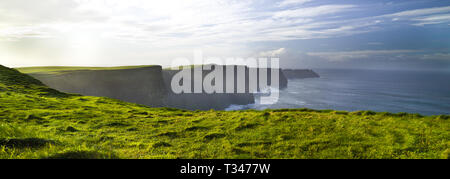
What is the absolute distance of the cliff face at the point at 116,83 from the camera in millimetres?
74500

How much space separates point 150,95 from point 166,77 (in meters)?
36.8

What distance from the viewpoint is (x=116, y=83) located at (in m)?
93.8

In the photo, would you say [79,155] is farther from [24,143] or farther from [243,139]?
[243,139]

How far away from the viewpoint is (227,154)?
10.0 metres

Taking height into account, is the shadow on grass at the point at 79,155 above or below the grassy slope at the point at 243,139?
above

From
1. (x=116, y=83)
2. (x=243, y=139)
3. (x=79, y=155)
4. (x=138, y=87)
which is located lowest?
(x=138, y=87)

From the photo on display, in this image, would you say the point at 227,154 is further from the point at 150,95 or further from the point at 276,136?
the point at 150,95

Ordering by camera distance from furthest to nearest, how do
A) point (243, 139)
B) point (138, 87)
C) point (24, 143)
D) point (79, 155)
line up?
point (138, 87) < point (243, 139) < point (24, 143) < point (79, 155)

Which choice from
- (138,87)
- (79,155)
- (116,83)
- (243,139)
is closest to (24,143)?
(79,155)

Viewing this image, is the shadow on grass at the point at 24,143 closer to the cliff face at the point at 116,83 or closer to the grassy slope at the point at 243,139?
the grassy slope at the point at 243,139

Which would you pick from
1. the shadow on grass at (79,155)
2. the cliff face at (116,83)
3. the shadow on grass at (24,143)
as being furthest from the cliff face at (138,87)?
the shadow on grass at (79,155)

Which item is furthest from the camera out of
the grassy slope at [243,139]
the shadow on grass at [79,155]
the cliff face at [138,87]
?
the cliff face at [138,87]
